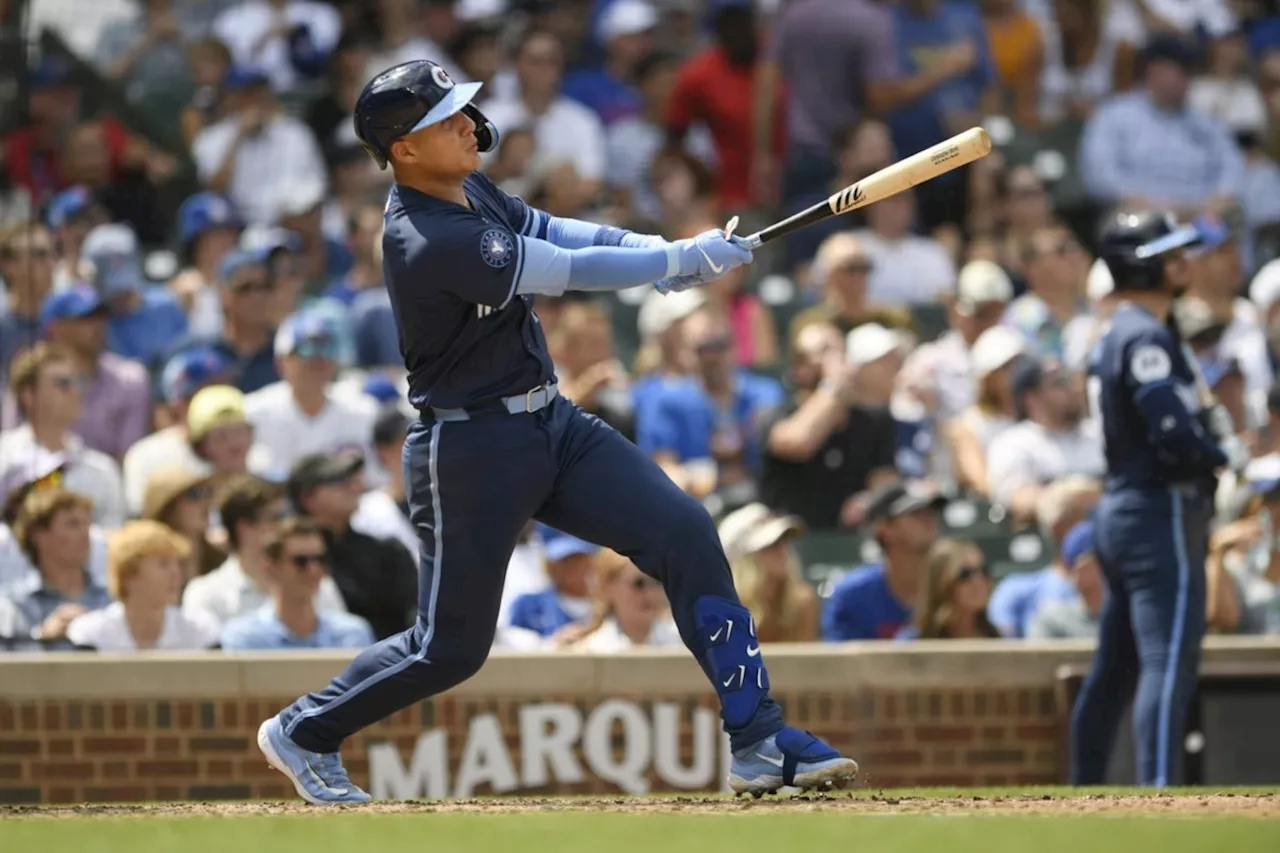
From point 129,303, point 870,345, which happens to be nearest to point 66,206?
point 129,303

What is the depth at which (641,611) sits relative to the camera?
8547 millimetres

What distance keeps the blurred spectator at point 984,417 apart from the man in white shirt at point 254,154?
384cm

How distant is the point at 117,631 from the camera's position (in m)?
8.36

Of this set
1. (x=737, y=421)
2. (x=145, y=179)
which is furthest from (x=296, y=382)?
(x=145, y=179)

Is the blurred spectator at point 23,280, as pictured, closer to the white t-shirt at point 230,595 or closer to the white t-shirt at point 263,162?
the white t-shirt at point 230,595

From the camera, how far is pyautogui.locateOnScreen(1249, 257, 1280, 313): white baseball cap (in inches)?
465

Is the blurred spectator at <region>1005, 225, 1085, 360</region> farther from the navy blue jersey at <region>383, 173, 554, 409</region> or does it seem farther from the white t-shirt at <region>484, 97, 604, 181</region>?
the navy blue jersey at <region>383, 173, 554, 409</region>

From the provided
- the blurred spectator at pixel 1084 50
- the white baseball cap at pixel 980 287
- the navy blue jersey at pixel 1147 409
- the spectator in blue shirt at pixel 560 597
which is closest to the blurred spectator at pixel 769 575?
the spectator in blue shirt at pixel 560 597

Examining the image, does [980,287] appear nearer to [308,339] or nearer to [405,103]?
[308,339]

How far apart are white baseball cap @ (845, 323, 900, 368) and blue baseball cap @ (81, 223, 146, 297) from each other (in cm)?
350

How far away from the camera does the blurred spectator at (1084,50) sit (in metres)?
14.3

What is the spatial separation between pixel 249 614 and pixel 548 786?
1268mm

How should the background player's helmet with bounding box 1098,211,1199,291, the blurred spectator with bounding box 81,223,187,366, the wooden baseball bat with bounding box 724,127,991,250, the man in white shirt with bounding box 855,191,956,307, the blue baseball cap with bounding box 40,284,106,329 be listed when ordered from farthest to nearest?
1. the man in white shirt with bounding box 855,191,956,307
2. the blurred spectator with bounding box 81,223,187,366
3. the blue baseball cap with bounding box 40,284,106,329
4. the background player's helmet with bounding box 1098,211,1199,291
5. the wooden baseball bat with bounding box 724,127,991,250

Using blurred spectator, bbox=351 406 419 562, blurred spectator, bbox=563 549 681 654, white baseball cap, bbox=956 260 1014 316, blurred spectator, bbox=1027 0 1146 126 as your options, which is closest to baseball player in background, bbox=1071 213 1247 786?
blurred spectator, bbox=563 549 681 654
